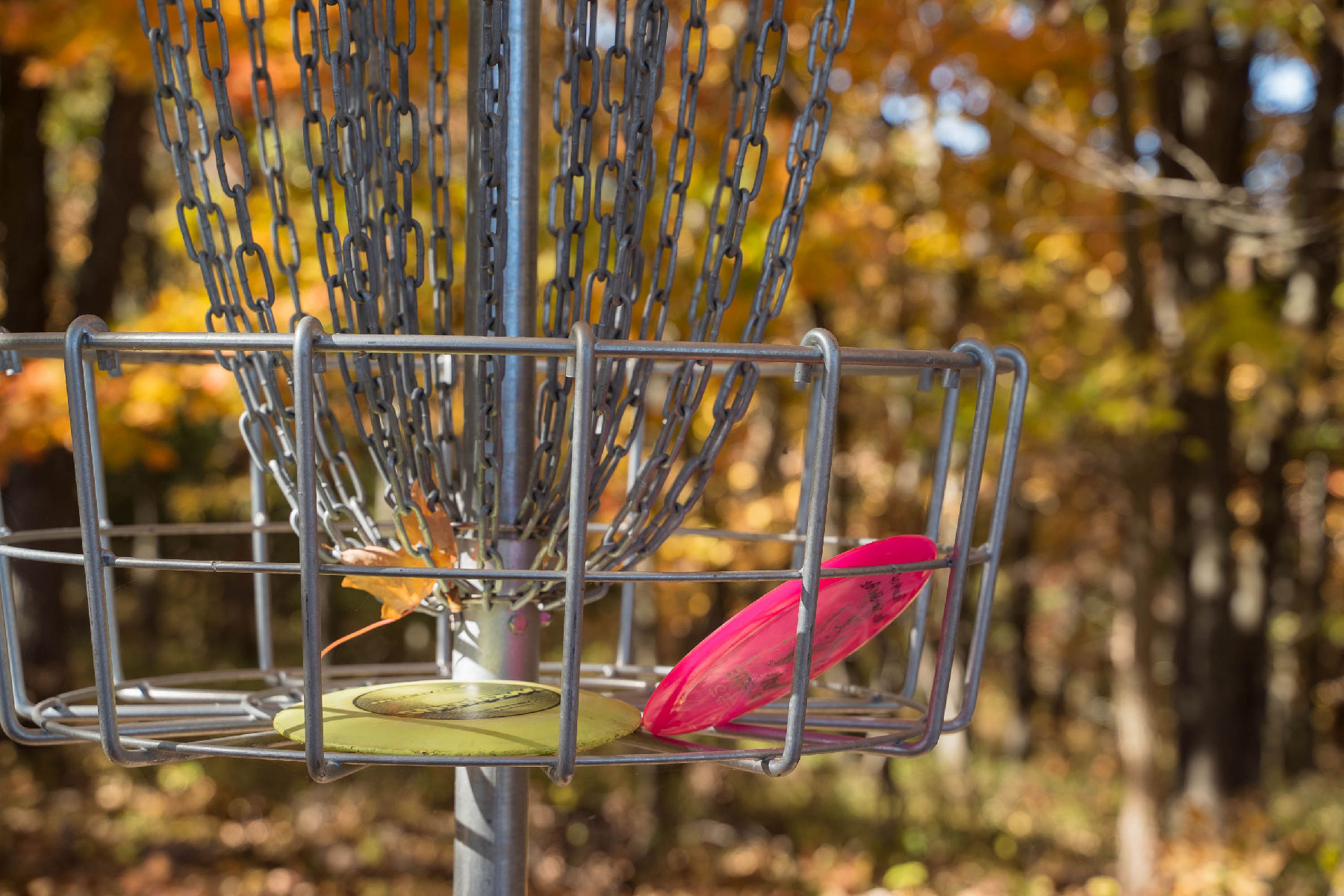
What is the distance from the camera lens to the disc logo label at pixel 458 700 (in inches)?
29.9

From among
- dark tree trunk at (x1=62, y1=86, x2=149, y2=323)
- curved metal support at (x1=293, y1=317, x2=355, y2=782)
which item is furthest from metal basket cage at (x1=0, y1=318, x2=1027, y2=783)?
dark tree trunk at (x1=62, y1=86, x2=149, y2=323)

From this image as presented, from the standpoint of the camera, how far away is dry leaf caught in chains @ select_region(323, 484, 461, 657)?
2.61 ft

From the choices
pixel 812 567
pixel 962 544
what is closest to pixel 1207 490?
pixel 962 544

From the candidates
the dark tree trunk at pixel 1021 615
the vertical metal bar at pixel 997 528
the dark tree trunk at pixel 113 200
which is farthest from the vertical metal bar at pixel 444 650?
the dark tree trunk at pixel 1021 615

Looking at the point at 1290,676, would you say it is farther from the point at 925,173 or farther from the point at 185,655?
the point at 185,655

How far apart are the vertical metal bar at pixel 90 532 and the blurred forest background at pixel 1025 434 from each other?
3.00 meters

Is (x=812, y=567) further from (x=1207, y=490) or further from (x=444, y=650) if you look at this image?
(x=1207, y=490)

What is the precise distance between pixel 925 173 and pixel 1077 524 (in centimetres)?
593

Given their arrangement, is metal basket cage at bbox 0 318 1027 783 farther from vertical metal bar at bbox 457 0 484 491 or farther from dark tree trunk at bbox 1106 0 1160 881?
dark tree trunk at bbox 1106 0 1160 881

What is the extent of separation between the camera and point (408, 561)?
0.84 metres

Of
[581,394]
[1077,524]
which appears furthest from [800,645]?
[1077,524]

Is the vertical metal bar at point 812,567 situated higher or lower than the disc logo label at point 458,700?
higher

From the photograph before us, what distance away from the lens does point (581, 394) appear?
1.95 feet

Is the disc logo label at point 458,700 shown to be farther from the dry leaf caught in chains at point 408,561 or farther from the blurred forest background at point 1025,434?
the blurred forest background at point 1025,434
